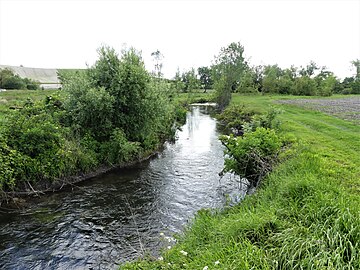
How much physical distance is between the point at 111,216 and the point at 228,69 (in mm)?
37769

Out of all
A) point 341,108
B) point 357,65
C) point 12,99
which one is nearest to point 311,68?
point 357,65

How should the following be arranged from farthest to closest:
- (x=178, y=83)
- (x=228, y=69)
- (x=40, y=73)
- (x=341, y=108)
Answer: (x=40, y=73)
(x=228, y=69)
(x=178, y=83)
(x=341, y=108)

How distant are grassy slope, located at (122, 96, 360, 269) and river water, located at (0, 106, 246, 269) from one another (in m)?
1.31

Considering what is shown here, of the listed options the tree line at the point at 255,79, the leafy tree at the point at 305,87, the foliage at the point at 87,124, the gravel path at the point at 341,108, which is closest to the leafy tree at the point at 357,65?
the tree line at the point at 255,79

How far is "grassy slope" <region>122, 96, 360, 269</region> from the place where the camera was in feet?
12.4

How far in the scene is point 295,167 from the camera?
23.4 ft

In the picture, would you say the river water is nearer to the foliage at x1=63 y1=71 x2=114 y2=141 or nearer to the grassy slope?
the grassy slope

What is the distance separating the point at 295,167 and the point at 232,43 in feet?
131

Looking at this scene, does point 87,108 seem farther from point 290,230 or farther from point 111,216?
point 290,230

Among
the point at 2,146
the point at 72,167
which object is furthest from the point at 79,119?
the point at 2,146

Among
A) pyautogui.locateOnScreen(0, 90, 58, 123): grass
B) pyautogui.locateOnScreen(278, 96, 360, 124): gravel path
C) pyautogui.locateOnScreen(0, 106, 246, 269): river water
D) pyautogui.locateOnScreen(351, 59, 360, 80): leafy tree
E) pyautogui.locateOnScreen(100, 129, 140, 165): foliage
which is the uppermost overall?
pyautogui.locateOnScreen(351, 59, 360, 80): leafy tree

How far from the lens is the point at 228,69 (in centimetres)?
4238

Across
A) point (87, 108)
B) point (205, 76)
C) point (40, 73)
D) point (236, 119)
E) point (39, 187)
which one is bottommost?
point (39, 187)

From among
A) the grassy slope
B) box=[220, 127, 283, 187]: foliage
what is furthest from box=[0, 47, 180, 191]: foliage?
the grassy slope
